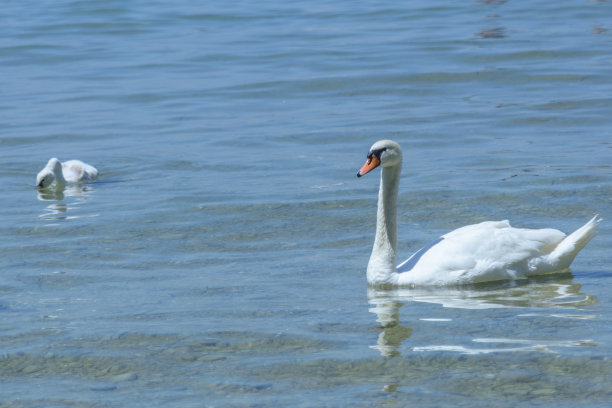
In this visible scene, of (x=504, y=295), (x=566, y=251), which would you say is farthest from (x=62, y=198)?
(x=566, y=251)

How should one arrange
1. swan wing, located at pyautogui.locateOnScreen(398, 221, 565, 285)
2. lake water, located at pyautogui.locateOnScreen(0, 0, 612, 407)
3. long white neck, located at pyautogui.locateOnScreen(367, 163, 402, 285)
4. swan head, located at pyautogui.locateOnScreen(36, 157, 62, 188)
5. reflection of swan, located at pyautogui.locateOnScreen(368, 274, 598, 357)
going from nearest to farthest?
lake water, located at pyautogui.locateOnScreen(0, 0, 612, 407)
reflection of swan, located at pyautogui.locateOnScreen(368, 274, 598, 357)
swan wing, located at pyautogui.locateOnScreen(398, 221, 565, 285)
long white neck, located at pyautogui.locateOnScreen(367, 163, 402, 285)
swan head, located at pyautogui.locateOnScreen(36, 157, 62, 188)

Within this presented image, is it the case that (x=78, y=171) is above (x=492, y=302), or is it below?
above

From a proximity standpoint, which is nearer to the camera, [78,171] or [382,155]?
[382,155]

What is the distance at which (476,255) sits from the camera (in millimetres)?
8469

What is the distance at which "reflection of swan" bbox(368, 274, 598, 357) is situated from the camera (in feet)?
22.7

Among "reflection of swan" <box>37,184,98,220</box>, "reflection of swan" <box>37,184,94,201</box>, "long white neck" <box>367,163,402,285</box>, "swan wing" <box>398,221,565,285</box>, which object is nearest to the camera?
"swan wing" <box>398,221,565,285</box>

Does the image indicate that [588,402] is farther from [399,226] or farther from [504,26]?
[504,26]

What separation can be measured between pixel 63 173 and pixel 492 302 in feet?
21.4

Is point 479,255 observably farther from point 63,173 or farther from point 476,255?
point 63,173

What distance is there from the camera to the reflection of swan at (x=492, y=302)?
6922mm

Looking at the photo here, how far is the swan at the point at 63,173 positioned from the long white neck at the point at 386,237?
518cm

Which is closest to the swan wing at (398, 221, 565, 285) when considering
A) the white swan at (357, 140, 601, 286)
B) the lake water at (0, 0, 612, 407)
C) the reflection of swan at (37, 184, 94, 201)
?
the white swan at (357, 140, 601, 286)

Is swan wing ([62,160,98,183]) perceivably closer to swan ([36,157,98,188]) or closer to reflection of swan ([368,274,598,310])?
swan ([36,157,98,188])

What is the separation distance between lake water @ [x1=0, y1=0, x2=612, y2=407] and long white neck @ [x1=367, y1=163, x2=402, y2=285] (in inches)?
5.5
